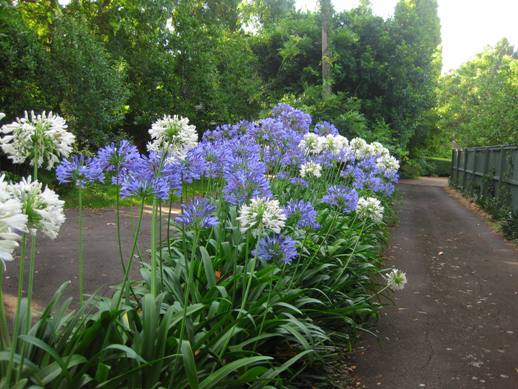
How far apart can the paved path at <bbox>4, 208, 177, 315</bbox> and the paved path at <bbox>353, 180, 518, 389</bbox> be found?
241cm

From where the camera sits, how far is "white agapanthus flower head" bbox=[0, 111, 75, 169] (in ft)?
6.60

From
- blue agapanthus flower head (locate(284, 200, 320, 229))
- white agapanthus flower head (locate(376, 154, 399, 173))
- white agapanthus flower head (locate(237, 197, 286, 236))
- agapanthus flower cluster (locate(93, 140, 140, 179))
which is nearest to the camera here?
agapanthus flower cluster (locate(93, 140, 140, 179))

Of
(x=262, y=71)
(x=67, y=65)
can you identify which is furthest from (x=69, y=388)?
(x=262, y=71)

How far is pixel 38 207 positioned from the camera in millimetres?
1679

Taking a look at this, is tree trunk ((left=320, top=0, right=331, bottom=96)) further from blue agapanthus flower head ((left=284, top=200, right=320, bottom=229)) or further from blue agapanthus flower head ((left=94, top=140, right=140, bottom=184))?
blue agapanthus flower head ((left=94, top=140, right=140, bottom=184))

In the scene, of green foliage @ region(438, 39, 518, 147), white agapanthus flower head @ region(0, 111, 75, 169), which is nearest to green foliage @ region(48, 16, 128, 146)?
white agapanthus flower head @ region(0, 111, 75, 169)

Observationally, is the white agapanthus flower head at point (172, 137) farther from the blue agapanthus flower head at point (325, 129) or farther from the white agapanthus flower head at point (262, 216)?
the blue agapanthus flower head at point (325, 129)

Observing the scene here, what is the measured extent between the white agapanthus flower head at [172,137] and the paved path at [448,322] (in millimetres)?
2128

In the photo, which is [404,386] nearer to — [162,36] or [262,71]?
[262,71]

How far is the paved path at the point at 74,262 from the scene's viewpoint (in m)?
5.18

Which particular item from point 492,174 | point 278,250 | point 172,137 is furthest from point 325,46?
point 172,137

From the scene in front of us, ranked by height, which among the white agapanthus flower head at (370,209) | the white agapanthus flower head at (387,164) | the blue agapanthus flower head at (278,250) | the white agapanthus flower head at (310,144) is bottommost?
the blue agapanthus flower head at (278,250)

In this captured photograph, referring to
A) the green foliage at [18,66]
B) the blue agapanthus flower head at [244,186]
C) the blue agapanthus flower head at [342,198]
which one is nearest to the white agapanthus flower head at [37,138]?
the blue agapanthus flower head at [244,186]

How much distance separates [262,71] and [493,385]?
13.8m
